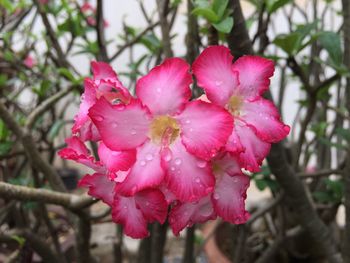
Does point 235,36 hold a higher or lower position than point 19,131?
higher

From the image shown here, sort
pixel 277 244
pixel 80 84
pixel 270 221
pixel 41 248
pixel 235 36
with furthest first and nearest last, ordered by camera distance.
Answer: pixel 270 221 → pixel 277 244 → pixel 41 248 → pixel 80 84 → pixel 235 36

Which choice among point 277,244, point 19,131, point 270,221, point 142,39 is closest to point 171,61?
point 19,131

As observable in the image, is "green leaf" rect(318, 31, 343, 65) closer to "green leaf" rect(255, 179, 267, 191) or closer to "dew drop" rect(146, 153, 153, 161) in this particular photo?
"green leaf" rect(255, 179, 267, 191)

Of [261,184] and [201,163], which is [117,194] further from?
[261,184]

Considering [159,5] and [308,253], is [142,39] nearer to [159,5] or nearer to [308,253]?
[159,5]

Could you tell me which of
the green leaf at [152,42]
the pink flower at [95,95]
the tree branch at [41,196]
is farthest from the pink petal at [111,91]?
the green leaf at [152,42]

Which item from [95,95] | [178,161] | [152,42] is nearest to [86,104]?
[95,95]

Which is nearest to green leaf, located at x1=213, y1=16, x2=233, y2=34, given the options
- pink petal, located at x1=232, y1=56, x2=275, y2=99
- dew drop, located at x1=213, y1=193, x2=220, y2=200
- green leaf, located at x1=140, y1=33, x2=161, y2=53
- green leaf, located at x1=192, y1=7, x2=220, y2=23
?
Result: green leaf, located at x1=192, y1=7, x2=220, y2=23

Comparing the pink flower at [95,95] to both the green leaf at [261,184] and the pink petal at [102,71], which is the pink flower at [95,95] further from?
the green leaf at [261,184]
